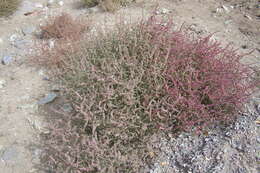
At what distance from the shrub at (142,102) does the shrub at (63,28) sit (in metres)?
1.76

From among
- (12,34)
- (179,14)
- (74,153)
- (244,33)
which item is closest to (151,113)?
(74,153)

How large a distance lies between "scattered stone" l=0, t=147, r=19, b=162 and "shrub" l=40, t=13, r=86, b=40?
2002mm

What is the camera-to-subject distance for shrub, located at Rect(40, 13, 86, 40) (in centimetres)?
413

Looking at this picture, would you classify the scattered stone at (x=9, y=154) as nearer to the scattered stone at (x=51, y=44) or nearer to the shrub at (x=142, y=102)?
the shrub at (x=142, y=102)

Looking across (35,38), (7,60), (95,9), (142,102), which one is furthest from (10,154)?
(95,9)

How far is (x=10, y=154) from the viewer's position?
2.67 metres

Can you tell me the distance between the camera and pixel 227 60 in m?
2.67

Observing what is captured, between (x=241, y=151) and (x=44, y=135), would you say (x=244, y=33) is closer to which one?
(x=241, y=151)

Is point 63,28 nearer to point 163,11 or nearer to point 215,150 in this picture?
point 163,11

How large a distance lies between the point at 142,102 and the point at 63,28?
241cm

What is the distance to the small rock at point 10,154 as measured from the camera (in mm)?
2637

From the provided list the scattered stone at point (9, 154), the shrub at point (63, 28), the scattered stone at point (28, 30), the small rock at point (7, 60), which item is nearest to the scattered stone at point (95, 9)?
the shrub at point (63, 28)

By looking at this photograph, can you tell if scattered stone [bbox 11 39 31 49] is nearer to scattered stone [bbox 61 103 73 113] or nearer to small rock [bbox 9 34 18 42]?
small rock [bbox 9 34 18 42]

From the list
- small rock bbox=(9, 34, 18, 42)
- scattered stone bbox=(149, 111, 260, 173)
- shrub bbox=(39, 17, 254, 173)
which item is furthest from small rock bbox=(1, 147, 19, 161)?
small rock bbox=(9, 34, 18, 42)
